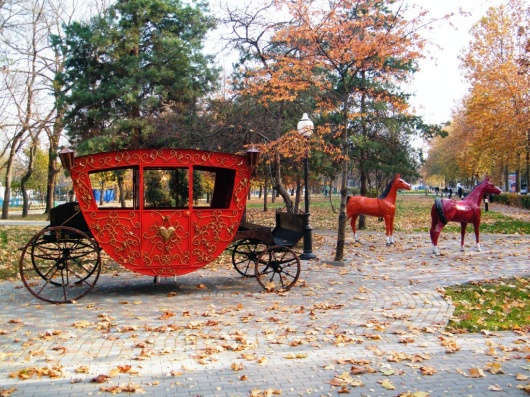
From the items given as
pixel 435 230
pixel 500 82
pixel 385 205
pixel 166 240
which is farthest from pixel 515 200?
pixel 166 240

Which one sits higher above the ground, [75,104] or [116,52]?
[116,52]

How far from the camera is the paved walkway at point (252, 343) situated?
490 centimetres

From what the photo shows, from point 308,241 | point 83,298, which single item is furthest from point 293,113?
point 83,298

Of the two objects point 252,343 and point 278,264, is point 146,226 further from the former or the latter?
point 252,343

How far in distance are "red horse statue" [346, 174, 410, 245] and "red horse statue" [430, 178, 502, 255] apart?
2236 millimetres

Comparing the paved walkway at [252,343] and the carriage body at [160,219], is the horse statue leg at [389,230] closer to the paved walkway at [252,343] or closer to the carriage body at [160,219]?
the paved walkway at [252,343]

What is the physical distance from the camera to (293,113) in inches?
759

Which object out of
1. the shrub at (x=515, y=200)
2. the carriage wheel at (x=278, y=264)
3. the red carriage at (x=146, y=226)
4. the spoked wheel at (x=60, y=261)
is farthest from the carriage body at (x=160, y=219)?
the shrub at (x=515, y=200)

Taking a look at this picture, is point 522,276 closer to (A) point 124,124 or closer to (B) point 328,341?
(B) point 328,341

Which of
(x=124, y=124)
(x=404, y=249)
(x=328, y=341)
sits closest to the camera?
(x=328, y=341)

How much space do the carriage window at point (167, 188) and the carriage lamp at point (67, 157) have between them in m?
1.58

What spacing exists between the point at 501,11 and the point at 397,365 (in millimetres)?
28620

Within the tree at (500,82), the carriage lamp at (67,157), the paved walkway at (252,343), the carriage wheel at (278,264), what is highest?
the tree at (500,82)

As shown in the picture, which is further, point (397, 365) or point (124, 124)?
point (124, 124)
